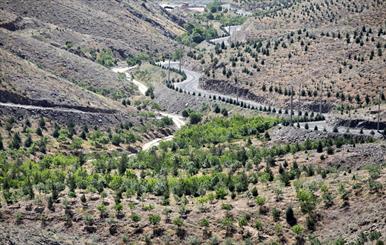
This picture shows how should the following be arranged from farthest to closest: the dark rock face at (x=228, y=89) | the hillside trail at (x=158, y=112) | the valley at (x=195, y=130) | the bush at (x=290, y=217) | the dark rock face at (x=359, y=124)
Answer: the dark rock face at (x=228, y=89) → the hillside trail at (x=158, y=112) → the dark rock face at (x=359, y=124) → the valley at (x=195, y=130) → the bush at (x=290, y=217)

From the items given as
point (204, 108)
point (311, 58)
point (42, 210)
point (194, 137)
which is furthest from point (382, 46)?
point (42, 210)

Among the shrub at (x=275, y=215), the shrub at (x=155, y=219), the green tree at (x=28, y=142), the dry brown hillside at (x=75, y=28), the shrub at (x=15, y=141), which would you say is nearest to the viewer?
the shrub at (x=155, y=219)

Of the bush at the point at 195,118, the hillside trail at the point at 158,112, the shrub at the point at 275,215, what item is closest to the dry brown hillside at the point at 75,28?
the hillside trail at the point at 158,112

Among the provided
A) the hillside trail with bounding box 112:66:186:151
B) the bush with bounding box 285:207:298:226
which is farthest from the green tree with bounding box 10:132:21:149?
the bush with bounding box 285:207:298:226

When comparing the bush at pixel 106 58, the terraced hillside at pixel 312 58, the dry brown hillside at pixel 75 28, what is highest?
the terraced hillside at pixel 312 58

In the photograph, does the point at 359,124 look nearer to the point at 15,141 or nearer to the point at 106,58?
the point at 15,141

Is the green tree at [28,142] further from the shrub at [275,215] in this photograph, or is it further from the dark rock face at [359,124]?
the shrub at [275,215]

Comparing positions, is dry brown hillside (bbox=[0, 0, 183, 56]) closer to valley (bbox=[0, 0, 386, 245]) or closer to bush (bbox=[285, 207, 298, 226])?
valley (bbox=[0, 0, 386, 245])

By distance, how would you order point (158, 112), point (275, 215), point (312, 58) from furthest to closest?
point (312, 58) → point (158, 112) → point (275, 215)

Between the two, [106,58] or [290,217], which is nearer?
[290,217]

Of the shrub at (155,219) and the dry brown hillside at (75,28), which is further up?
the shrub at (155,219)

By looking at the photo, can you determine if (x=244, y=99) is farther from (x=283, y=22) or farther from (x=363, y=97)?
(x=283, y=22)

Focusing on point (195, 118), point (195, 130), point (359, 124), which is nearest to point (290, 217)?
point (359, 124)

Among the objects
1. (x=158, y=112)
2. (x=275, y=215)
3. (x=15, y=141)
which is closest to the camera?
(x=275, y=215)
